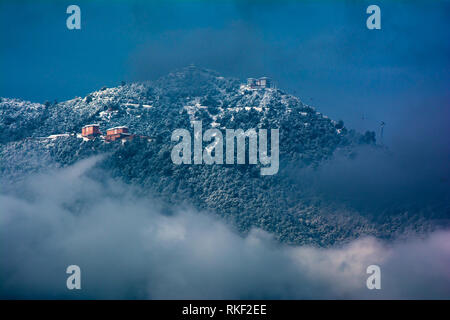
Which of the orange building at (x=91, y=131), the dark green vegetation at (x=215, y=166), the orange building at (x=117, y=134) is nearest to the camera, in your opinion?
the dark green vegetation at (x=215, y=166)

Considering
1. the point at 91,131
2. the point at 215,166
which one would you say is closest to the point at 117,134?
the point at 91,131

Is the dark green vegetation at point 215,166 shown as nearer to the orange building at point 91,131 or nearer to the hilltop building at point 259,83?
the hilltop building at point 259,83

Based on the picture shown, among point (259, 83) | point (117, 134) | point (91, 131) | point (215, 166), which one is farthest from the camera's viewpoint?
point (259, 83)

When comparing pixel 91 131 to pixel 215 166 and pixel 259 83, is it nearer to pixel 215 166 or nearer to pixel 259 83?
pixel 215 166

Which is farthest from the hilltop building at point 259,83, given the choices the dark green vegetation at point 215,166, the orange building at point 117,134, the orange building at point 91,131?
the orange building at point 91,131

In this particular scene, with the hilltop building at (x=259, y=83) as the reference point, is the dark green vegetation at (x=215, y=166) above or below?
below

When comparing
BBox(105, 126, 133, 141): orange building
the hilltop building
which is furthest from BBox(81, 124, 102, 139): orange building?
the hilltop building

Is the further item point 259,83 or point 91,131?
point 259,83

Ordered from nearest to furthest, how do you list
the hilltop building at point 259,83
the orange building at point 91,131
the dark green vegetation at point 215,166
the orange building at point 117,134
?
the dark green vegetation at point 215,166 < the orange building at point 117,134 < the orange building at point 91,131 < the hilltop building at point 259,83

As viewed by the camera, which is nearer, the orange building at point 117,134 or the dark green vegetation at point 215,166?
the dark green vegetation at point 215,166
